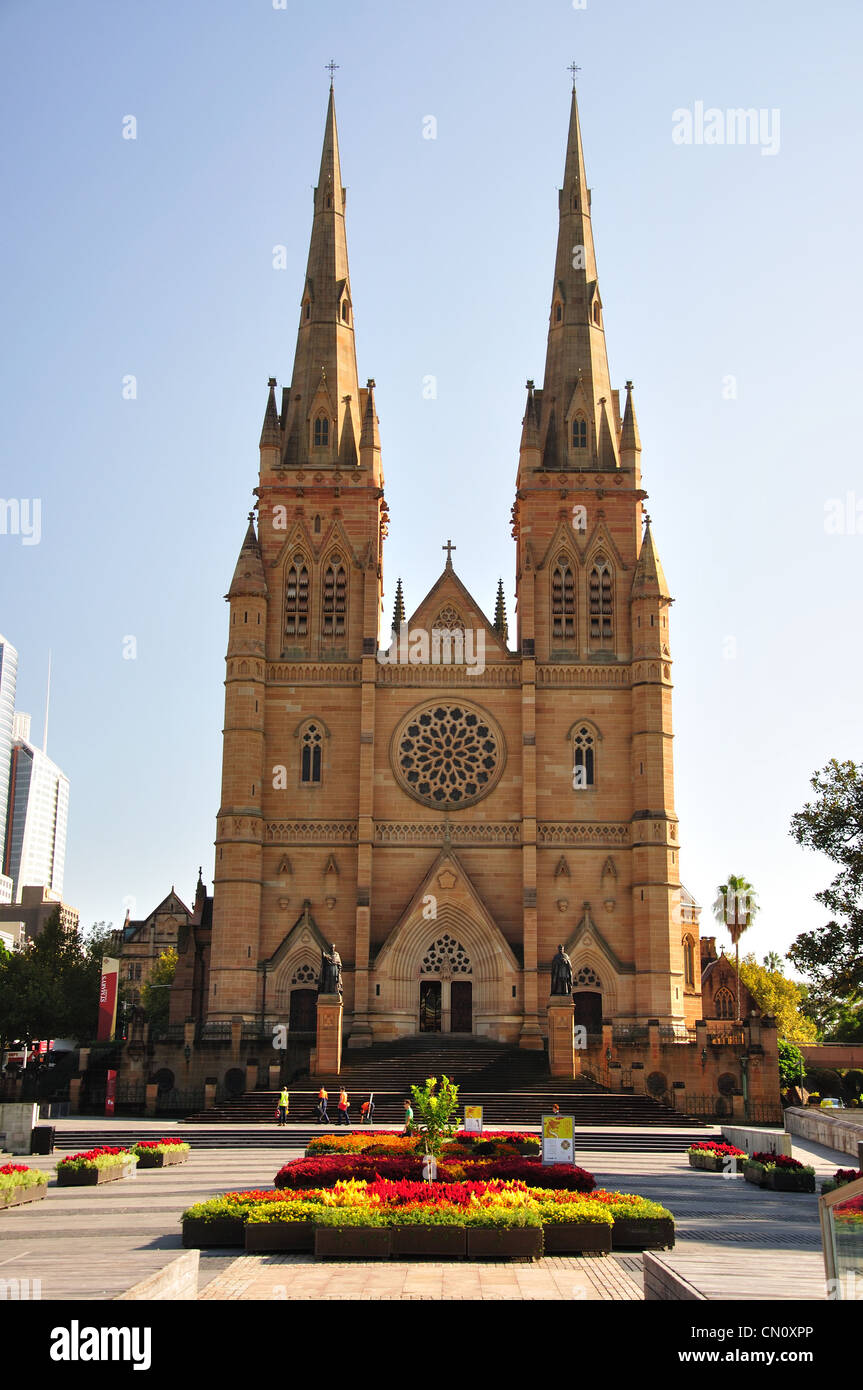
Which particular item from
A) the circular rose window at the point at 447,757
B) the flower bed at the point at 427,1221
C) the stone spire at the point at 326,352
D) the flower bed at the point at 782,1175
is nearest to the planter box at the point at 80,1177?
the flower bed at the point at 427,1221

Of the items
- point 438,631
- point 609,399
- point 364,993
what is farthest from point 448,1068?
point 609,399

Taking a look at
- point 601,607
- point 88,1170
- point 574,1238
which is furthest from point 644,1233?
point 601,607

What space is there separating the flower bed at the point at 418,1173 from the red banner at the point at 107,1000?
111 feet

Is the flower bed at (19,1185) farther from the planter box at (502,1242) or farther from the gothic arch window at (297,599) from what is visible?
the gothic arch window at (297,599)

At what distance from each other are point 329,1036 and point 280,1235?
3086 centimetres

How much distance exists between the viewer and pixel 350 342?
61.3 m

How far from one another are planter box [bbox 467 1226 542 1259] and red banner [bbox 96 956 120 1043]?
130 feet

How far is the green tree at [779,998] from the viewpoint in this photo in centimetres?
8188

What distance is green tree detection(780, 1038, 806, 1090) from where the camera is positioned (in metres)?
58.6

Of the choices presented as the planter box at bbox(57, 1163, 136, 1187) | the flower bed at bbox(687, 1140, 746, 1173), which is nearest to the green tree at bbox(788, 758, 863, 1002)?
the flower bed at bbox(687, 1140, 746, 1173)

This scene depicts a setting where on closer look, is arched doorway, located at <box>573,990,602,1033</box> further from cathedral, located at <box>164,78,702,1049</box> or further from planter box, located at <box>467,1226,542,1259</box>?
planter box, located at <box>467,1226,542,1259</box>

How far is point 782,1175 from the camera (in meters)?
26.4
